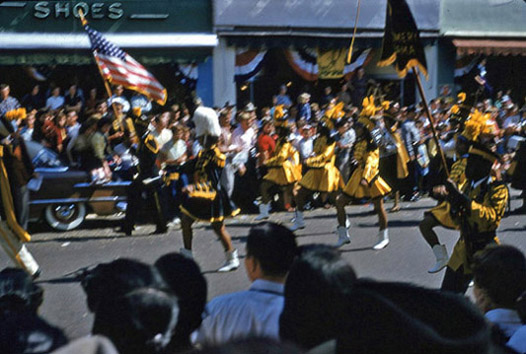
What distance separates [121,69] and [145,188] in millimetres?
1827

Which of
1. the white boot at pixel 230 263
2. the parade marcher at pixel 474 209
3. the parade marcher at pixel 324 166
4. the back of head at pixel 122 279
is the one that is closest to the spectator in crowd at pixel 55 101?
the parade marcher at pixel 324 166

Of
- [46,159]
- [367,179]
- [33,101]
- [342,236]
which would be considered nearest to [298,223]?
[342,236]

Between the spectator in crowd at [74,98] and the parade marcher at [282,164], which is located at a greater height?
the spectator in crowd at [74,98]

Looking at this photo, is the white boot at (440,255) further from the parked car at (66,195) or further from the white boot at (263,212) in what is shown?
the parked car at (66,195)

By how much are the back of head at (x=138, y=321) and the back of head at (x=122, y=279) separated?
0.12 metres

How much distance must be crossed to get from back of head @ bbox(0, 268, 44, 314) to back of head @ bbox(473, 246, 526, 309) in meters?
2.07

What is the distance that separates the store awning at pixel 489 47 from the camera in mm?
19375

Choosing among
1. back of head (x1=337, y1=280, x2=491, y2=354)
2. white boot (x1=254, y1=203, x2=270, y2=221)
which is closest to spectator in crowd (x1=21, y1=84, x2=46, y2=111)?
white boot (x1=254, y1=203, x2=270, y2=221)

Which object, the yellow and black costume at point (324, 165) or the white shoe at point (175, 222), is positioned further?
the white shoe at point (175, 222)

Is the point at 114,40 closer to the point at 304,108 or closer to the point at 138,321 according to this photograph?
the point at 304,108

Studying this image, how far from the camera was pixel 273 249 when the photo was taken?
3461 mm

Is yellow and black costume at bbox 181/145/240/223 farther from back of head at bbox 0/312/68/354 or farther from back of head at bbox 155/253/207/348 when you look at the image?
back of head at bbox 0/312/68/354

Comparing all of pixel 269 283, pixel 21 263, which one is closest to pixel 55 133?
pixel 21 263

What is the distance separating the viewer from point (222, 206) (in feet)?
25.5
